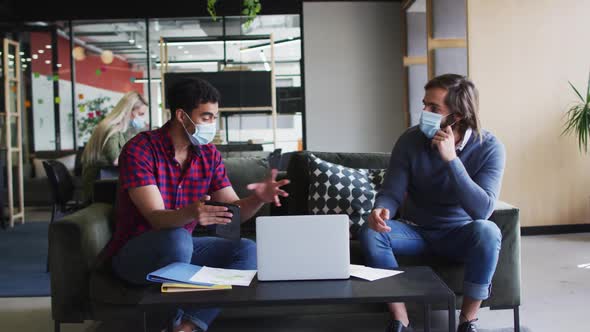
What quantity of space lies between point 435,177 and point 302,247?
39.6 inches

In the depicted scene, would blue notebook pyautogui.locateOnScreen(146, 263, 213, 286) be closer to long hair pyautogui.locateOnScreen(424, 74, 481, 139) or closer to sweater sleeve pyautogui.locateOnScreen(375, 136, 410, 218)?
sweater sleeve pyautogui.locateOnScreen(375, 136, 410, 218)

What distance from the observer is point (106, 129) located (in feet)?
15.1

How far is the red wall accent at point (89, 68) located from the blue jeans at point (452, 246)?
6.96 metres

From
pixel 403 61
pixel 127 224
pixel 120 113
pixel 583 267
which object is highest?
pixel 403 61

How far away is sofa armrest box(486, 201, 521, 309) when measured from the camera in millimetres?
2645

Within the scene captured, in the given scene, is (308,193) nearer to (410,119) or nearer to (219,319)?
(219,319)

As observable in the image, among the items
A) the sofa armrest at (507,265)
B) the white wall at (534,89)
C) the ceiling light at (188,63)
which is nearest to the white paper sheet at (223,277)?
the sofa armrest at (507,265)

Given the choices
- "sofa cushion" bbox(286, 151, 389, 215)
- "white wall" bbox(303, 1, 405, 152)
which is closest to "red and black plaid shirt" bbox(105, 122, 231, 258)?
"sofa cushion" bbox(286, 151, 389, 215)

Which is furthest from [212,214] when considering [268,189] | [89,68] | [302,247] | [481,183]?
[89,68]

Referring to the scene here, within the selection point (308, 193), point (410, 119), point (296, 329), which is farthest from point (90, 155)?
point (410, 119)

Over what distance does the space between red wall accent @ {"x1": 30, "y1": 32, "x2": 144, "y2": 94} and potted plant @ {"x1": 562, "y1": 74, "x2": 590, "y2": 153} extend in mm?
5919

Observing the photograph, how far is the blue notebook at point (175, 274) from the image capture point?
1.80m

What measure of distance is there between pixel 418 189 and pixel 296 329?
0.85 metres

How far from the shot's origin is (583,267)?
158 inches
